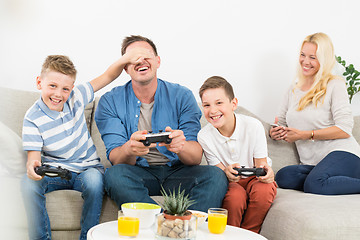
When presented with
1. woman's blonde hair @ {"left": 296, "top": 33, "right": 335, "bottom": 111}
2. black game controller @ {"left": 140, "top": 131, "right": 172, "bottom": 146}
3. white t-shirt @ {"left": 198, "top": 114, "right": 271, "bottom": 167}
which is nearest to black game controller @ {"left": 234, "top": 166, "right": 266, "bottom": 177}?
white t-shirt @ {"left": 198, "top": 114, "right": 271, "bottom": 167}

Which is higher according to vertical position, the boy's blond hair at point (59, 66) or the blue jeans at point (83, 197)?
the boy's blond hair at point (59, 66)

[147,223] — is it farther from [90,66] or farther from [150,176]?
[90,66]

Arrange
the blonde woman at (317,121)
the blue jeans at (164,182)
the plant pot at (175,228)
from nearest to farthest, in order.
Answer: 1. the plant pot at (175,228)
2. the blue jeans at (164,182)
3. the blonde woman at (317,121)

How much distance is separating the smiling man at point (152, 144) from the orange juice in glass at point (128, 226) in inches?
17.3

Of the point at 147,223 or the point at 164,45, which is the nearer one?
the point at 147,223

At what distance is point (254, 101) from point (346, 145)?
0.79 metres

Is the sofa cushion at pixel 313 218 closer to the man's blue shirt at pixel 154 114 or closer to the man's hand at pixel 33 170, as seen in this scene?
the man's blue shirt at pixel 154 114

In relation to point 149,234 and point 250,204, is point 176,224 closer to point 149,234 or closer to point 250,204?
point 149,234

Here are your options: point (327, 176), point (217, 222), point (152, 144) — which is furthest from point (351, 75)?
point (217, 222)

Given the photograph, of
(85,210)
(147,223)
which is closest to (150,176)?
(85,210)

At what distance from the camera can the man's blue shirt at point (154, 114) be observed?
1810mm

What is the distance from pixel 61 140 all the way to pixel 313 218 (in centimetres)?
108

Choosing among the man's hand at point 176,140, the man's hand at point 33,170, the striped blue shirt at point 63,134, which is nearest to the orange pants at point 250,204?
the man's hand at point 176,140

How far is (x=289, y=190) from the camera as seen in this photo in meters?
1.98
